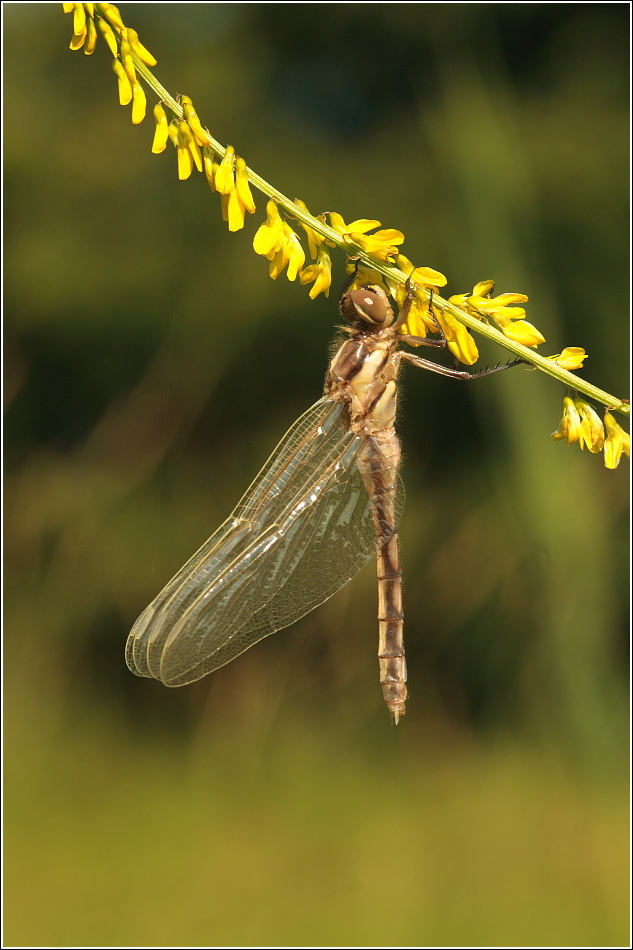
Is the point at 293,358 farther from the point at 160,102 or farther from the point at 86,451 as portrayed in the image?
the point at 160,102

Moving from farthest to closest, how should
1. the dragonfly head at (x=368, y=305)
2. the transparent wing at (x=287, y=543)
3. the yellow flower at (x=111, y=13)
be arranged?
the transparent wing at (x=287, y=543), the dragonfly head at (x=368, y=305), the yellow flower at (x=111, y=13)

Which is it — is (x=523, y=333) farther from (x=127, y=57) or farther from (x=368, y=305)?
(x=127, y=57)

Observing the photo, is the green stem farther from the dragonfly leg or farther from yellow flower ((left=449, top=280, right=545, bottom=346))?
the dragonfly leg

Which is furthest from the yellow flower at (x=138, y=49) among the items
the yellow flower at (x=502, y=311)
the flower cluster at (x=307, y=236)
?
the yellow flower at (x=502, y=311)

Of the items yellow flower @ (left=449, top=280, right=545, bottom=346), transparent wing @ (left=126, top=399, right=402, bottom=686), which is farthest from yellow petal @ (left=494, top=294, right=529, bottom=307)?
transparent wing @ (left=126, top=399, right=402, bottom=686)

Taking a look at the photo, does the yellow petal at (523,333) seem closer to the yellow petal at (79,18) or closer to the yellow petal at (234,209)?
the yellow petal at (234,209)

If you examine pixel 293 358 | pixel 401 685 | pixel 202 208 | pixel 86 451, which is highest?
pixel 202 208

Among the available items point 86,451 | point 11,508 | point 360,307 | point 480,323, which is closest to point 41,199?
point 86,451
